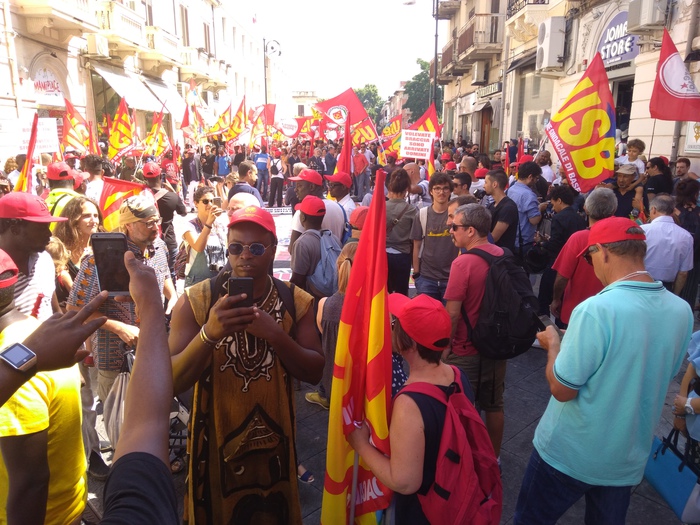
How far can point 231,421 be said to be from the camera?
1.99 meters

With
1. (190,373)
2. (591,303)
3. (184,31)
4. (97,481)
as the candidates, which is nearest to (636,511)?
(591,303)

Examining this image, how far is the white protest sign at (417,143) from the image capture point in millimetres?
9086

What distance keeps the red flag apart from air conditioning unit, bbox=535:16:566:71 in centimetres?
880

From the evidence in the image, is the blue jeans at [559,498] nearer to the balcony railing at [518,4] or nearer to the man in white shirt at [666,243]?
the man in white shirt at [666,243]

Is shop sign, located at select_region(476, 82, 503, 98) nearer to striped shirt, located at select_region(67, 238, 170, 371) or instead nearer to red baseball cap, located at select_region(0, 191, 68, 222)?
striped shirt, located at select_region(67, 238, 170, 371)

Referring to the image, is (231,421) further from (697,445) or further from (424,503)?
(697,445)

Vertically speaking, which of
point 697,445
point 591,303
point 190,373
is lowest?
point 697,445

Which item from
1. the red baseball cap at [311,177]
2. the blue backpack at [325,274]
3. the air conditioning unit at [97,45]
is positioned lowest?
the blue backpack at [325,274]

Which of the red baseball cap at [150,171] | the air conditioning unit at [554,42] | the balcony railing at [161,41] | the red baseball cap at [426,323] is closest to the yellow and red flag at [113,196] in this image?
the red baseball cap at [150,171]

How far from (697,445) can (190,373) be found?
8.29ft

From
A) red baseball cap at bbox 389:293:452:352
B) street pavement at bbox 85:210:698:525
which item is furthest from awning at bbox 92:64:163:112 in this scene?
red baseball cap at bbox 389:293:452:352

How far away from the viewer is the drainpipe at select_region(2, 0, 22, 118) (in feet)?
44.8

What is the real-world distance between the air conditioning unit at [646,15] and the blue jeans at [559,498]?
9755 mm

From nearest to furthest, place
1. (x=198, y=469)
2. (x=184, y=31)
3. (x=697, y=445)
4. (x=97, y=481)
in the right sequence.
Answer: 1. (x=198, y=469)
2. (x=697, y=445)
3. (x=97, y=481)
4. (x=184, y=31)
